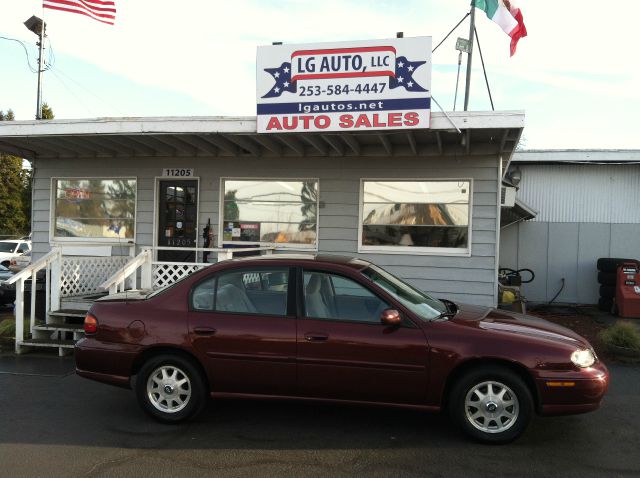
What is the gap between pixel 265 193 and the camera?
9977mm

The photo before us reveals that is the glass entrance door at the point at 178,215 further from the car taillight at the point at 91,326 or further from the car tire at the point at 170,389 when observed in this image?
the car tire at the point at 170,389

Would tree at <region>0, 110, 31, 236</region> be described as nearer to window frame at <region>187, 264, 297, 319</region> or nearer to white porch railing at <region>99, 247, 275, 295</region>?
white porch railing at <region>99, 247, 275, 295</region>

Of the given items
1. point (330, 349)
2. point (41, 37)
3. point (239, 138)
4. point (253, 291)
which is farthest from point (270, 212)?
point (41, 37)

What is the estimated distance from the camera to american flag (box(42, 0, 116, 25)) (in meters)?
11.0

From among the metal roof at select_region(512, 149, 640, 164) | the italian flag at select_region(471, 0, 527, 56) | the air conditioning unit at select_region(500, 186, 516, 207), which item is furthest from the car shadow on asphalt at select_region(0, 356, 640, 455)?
the metal roof at select_region(512, 149, 640, 164)

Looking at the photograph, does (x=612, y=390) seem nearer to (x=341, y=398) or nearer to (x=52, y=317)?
(x=341, y=398)

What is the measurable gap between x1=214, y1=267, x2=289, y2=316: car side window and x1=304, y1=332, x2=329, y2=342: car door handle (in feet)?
1.09

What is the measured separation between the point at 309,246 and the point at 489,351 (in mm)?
5700

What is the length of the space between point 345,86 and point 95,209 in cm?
573

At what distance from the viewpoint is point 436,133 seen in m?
8.17

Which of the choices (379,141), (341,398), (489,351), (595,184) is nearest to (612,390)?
(489,351)

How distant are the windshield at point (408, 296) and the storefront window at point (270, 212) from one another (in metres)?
4.58

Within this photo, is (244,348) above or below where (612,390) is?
above

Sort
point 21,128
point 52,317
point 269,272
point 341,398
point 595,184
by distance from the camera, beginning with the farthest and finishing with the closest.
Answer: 1. point 595,184
2. point 21,128
3. point 52,317
4. point 269,272
5. point 341,398
